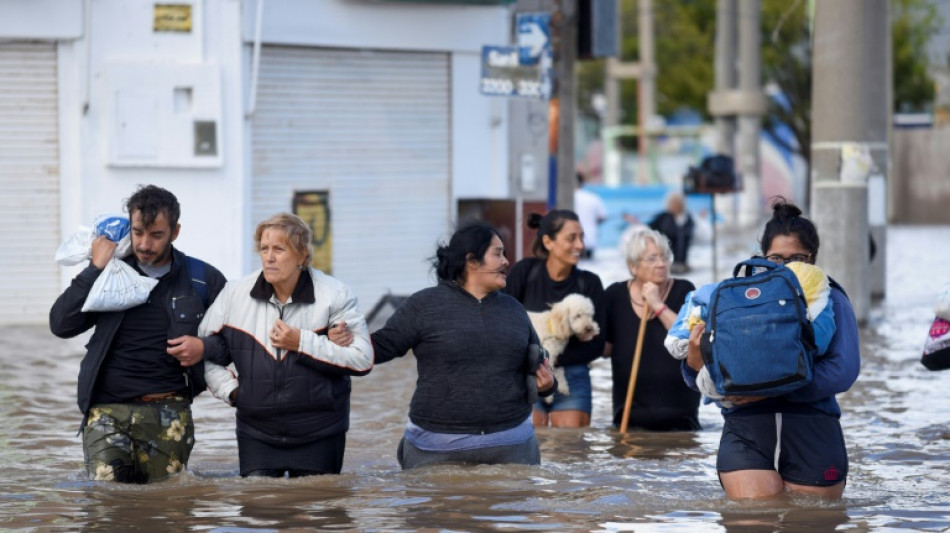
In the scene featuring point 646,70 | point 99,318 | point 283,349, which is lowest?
point 283,349

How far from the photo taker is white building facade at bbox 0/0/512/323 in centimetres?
1528

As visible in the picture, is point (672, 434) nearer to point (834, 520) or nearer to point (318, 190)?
point (834, 520)

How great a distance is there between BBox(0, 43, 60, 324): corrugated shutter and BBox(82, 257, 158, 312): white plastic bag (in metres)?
8.25

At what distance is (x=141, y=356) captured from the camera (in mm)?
7594

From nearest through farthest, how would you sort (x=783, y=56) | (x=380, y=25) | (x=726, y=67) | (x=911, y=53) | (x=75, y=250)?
(x=75, y=250) < (x=380, y=25) < (x=726, y=67) < (x=783, y=56) < (x=911, y=53)

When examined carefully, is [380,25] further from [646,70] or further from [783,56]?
[646,70]

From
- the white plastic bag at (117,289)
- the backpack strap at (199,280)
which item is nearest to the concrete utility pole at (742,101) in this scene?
the backpack strap at (199,280)

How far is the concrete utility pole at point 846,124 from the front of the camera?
16438 mm

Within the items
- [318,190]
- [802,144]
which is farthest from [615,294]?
[802,144]

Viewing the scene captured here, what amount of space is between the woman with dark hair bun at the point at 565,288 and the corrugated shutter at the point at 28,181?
6.75 m

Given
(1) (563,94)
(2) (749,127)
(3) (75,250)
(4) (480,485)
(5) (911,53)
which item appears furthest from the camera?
(5) (911,53)

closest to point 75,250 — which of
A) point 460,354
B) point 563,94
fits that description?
point 460,354

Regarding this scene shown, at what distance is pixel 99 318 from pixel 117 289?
0.26 meters

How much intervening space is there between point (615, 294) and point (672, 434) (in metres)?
0.96
